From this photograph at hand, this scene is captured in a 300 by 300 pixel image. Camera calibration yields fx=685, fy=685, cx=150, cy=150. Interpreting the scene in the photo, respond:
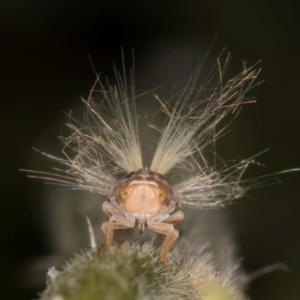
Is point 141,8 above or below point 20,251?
above

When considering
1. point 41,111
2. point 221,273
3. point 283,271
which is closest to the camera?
point 221,273

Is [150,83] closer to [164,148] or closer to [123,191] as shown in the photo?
[164,148]

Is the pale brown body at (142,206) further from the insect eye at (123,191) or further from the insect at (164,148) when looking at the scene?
the insect at (164,148)

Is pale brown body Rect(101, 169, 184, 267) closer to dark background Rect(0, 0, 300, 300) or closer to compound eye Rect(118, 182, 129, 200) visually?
compound eye Rect(118, 182, 129, 200)

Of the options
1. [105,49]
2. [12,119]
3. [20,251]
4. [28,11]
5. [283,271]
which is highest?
[28,11]

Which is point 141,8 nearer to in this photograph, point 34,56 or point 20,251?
point 34,56

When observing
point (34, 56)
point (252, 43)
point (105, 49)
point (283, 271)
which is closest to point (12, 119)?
point (34, 56)

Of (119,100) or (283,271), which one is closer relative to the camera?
(119,100)
